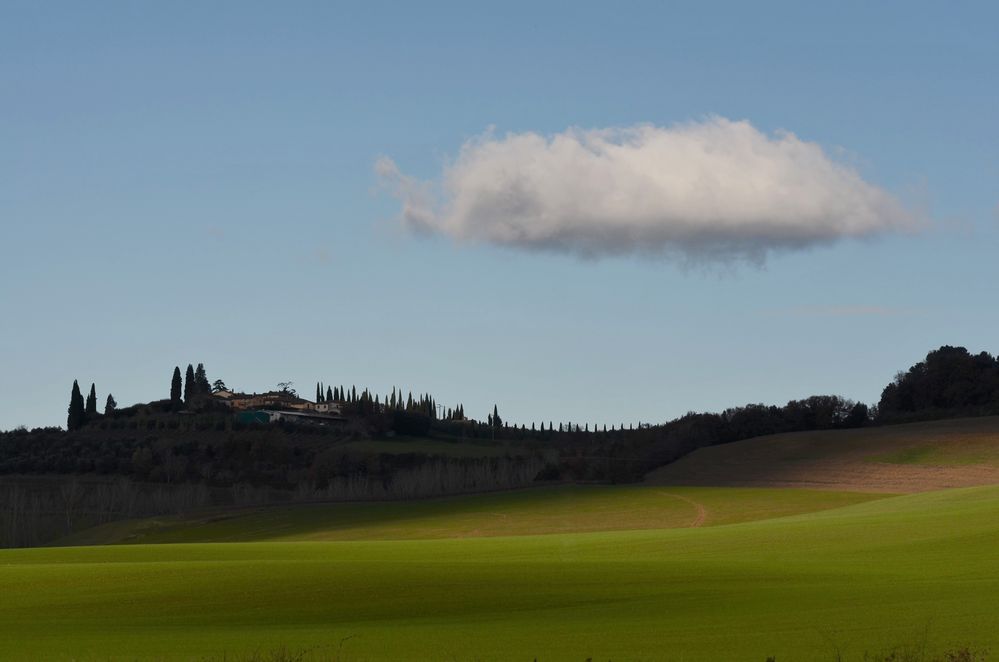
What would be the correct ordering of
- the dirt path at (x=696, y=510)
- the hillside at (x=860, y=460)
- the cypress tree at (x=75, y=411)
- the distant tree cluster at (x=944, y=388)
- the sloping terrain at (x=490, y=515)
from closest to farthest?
1. the dirt path at (x=696, y=510)
2. the sloping terrain at (x=490, y=515)
3. the hillside at (x=860, y=460)
4. the distant tree cluster at (x=944, y=388)
5. the cypress tree at (x=75, y=411)

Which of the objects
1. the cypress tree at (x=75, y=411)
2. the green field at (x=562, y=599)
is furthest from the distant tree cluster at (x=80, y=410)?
the green field at (x=562, y=599)

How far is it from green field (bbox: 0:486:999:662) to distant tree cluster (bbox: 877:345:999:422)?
63082mm

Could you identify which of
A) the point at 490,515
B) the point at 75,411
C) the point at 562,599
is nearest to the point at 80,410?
the point at 75,411

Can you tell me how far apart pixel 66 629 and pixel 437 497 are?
272 feet

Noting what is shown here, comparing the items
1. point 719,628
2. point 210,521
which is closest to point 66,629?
point 719,628

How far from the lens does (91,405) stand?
191875 millimetres

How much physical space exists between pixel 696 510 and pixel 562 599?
177 feet

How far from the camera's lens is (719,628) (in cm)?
2617

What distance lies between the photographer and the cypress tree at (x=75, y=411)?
Result: 187m

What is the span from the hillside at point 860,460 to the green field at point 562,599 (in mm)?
36139

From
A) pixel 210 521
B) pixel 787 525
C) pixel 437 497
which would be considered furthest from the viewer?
pixel 437 497

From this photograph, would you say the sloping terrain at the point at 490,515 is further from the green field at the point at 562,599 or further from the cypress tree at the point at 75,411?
the cypress tree at the point at 75,411

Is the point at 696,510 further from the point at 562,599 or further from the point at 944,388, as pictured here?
the point at 562,599

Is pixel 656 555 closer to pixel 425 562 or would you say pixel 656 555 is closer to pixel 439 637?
pixel 425 562
